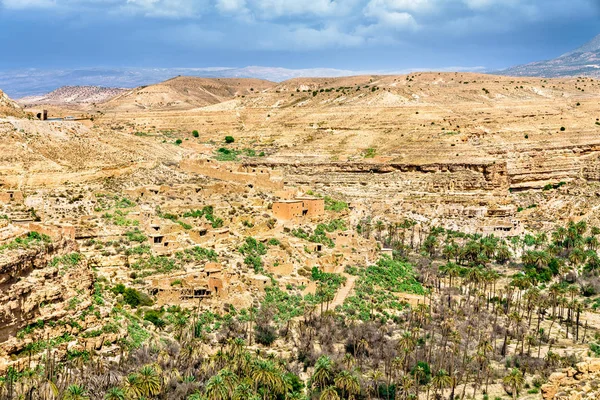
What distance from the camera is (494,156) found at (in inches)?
2539

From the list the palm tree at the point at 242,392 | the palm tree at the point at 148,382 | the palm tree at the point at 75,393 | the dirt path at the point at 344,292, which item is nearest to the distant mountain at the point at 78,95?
the dirt path at the point at 344,292

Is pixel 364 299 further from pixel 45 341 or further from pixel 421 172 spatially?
pixel 421 172

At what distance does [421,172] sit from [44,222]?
38.5 metres

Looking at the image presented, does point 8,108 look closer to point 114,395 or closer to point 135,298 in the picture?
point 135,298

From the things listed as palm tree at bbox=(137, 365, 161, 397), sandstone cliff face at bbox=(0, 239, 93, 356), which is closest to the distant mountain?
sandstone cliff face at bbox=(0, 239, 93, 356)

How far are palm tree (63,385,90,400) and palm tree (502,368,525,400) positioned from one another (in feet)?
51.9

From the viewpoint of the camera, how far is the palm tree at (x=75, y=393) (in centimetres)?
1964

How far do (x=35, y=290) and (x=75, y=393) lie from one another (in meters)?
4.45

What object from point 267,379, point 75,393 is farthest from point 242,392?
point 75,393

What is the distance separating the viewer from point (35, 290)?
22688mm

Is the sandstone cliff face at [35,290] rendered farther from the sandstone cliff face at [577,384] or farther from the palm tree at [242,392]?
the sandstone cliff face at [577,384]

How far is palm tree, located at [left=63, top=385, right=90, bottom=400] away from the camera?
773 inches

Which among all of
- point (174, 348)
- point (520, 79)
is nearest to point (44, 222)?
point (174, 348)

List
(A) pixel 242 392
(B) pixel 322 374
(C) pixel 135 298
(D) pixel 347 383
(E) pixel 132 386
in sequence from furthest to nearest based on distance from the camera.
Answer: (C) pixel 135 298 → (B) pixel 322 374 → (D) pixel 347 383 → (A) pixel 242 392 → (E) pixel 132 386
